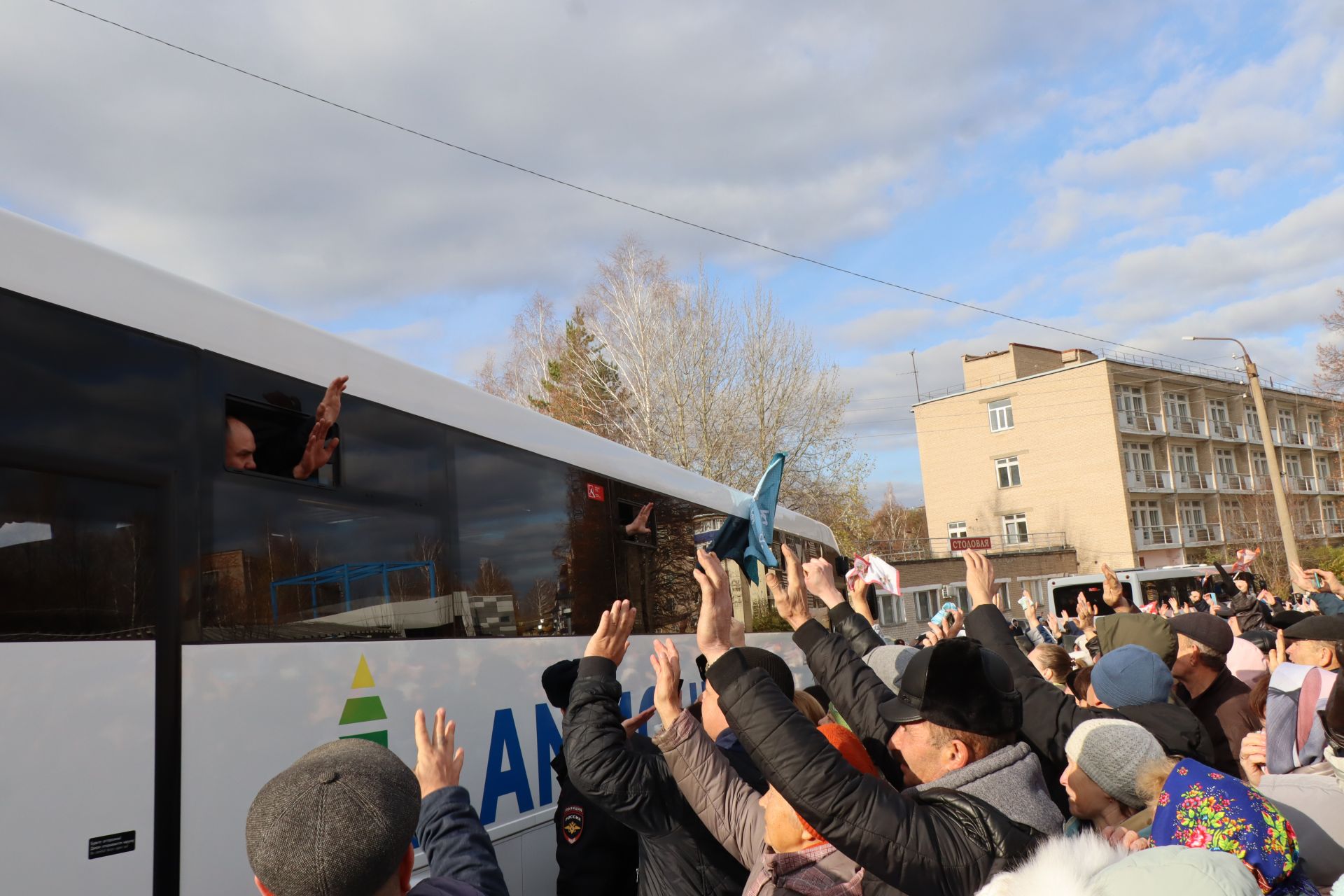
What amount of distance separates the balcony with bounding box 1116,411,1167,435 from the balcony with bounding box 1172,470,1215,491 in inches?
111

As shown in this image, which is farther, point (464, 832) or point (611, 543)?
point (611, 543)

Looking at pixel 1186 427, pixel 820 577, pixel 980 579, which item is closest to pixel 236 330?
pixel 820 577

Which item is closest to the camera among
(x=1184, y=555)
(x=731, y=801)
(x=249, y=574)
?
(x=731, y=801)

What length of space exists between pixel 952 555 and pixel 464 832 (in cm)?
4432

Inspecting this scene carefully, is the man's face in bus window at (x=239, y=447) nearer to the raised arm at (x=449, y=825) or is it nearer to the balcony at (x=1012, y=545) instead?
the raised arm at (x=449, y=825)

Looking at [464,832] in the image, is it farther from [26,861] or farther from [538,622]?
A: [538,622]

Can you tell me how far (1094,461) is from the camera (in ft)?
174

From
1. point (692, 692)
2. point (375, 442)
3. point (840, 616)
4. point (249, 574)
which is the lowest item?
point (692, 692)

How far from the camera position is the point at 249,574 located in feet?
13.6

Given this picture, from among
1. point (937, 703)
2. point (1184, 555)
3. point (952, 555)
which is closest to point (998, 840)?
point (937, 703)

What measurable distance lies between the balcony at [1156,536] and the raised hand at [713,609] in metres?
54.9

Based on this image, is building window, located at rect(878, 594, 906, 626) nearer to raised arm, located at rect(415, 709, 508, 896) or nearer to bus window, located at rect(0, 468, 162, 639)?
bus window, located at rect(0, 468, 162, 639)

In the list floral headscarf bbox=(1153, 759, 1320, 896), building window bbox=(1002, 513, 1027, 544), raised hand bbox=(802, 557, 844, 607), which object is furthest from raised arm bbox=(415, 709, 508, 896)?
building window bbox=(1002, 513, 1027, 544)

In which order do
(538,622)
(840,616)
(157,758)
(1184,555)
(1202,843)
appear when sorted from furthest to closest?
(1184,555) < (538,622) < (840,616) < (157,758) < (1202,843)
